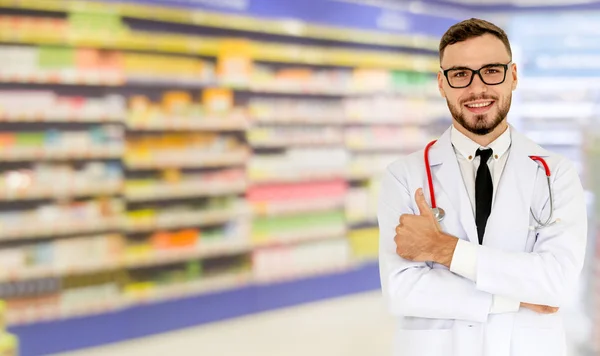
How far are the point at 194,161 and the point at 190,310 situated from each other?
121 centimetres

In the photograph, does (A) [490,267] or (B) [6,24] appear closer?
(A) [490,267]

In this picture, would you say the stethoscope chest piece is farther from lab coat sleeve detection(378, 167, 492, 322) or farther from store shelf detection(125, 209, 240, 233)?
store shelf detection(125, 209, 240, 233)

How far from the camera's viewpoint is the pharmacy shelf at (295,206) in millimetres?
5918

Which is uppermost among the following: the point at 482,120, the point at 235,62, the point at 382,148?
the point at 235,62

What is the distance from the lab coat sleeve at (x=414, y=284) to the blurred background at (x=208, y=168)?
242cm

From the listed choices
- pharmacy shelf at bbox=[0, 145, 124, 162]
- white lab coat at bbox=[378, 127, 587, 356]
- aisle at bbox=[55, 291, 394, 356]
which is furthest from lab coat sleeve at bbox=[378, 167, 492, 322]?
pharmacy shelf at bbox=[0, 145, 124, 162]

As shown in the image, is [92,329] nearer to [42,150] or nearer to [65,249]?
[65,249]

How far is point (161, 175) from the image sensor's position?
533 centimetres

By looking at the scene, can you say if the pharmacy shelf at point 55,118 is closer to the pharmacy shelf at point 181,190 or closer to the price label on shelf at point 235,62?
the pharmacy shelf at point 181,190

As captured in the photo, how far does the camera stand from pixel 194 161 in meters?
5.42

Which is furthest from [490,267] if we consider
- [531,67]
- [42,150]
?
[531,67]

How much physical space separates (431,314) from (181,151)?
13.1 ft

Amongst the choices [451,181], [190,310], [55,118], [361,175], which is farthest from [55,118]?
[451,181]

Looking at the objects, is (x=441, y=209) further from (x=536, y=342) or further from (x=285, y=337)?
(x=285, y=337)
